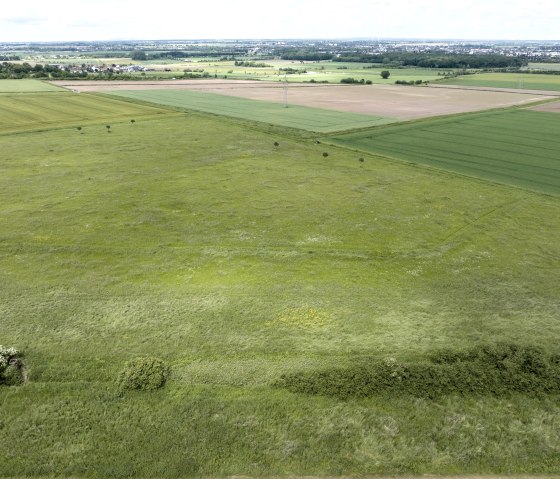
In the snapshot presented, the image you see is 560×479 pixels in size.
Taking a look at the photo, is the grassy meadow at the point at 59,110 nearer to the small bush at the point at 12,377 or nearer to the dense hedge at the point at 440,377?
the small bush at the point at 12,377

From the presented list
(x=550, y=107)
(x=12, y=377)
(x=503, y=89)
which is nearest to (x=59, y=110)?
(x=12, y=377)

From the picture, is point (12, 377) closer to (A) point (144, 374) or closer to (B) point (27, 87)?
(A) point (144, 374)

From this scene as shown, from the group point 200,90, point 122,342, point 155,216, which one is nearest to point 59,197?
point 155,216

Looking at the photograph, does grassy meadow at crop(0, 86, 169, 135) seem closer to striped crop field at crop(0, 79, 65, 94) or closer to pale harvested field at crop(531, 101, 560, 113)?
striped crop field at crop(0, 79, 65, 94)

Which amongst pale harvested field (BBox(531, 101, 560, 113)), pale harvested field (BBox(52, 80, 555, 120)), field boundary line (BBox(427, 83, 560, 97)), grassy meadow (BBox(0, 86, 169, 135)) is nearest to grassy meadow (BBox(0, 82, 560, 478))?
grassy meadow (BBox(0, 86, 169, 135))

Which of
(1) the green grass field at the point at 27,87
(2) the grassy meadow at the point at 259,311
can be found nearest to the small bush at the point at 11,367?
(2) the grassy meadow at the point at 259,311

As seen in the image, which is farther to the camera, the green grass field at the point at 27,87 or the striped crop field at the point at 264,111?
the green grass field at the point at 27,87
